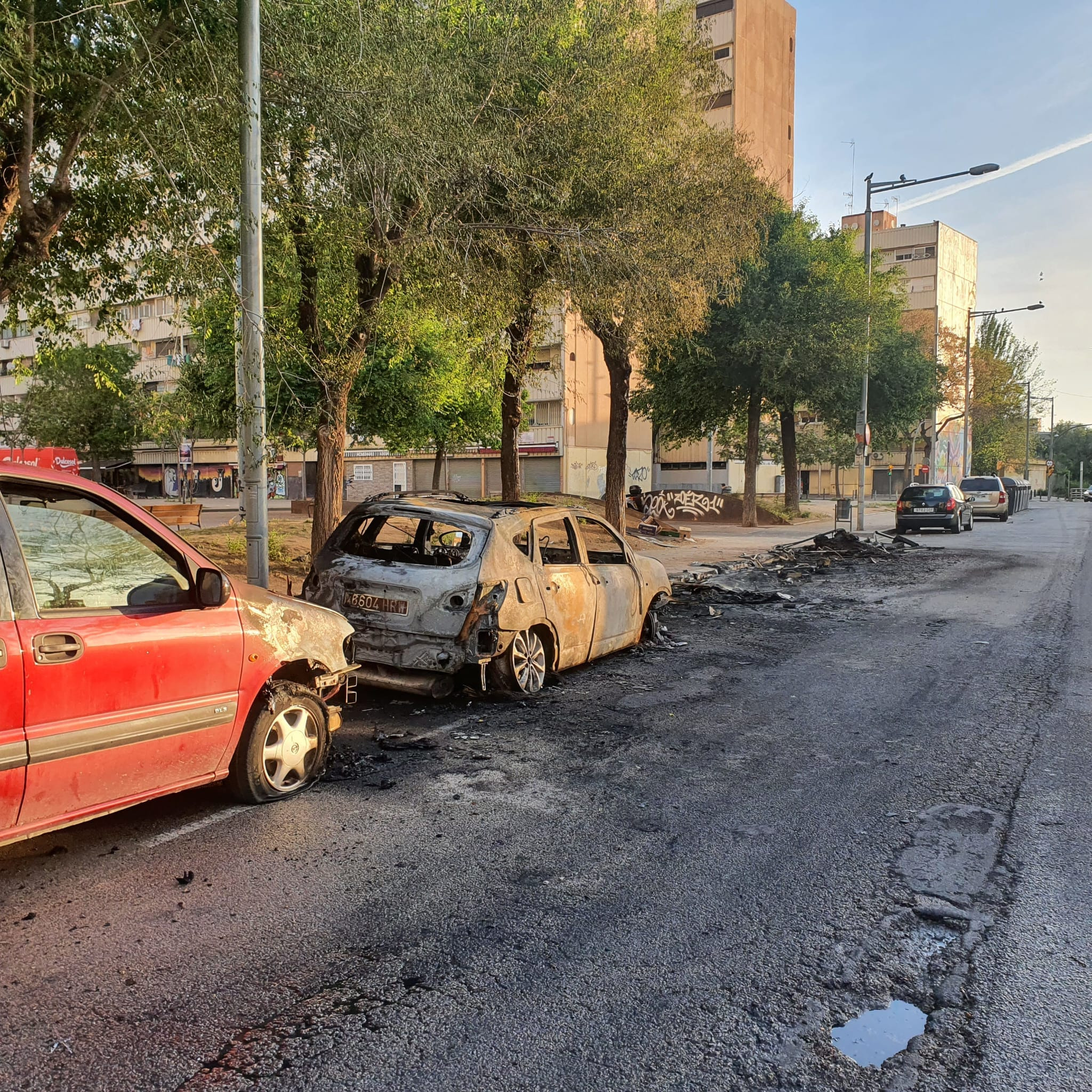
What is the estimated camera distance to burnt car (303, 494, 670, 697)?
6.33m

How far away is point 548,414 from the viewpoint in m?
→ 51.7

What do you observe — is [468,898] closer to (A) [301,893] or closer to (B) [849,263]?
(A) [301,893]

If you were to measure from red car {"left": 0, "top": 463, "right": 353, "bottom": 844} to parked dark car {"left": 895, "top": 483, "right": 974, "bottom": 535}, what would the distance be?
25.7 metres

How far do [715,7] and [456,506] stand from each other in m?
63.6

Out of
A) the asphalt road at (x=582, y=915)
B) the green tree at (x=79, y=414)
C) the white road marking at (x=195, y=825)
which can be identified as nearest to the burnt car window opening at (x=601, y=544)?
the asphalt road at (x=582, y=915)

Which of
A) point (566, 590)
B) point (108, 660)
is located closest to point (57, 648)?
point (108, 660)

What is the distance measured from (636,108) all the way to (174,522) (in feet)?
53.3

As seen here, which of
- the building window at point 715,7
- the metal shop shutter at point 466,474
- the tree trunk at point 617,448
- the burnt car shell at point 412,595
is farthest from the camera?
the building window at point 715,7

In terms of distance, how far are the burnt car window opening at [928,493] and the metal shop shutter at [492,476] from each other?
29317mm

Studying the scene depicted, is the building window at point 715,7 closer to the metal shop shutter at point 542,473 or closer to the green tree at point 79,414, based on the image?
the metal shop shutter at point 542,473

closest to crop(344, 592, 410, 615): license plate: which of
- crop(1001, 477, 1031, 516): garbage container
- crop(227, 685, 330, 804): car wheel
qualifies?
crop(227, 685, 330, 804): car wheel

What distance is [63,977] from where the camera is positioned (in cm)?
290

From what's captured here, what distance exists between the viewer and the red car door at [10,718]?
125 inches

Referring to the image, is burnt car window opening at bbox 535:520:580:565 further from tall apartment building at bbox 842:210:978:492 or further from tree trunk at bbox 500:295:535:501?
tall apartment building at bbox 842:210:978:492
